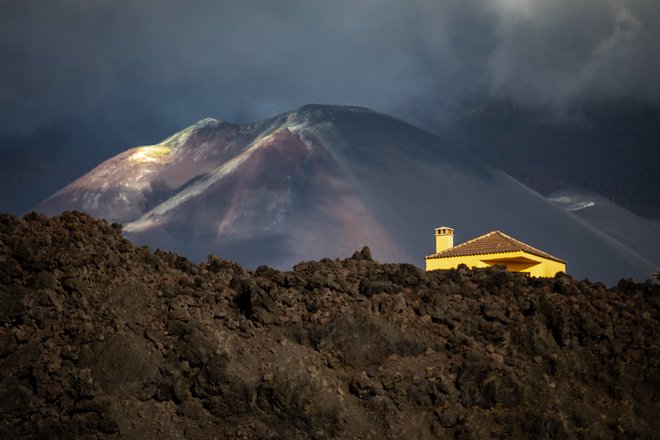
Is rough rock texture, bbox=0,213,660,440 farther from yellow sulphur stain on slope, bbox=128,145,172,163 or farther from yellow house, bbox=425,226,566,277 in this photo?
yellow sulphur stain on slope, bbox=128,145,172,163

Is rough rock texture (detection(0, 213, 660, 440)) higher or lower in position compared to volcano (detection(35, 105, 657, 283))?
lower

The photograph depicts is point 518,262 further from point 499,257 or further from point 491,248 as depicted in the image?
point 491,248

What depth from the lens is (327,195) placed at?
5044 centimetres

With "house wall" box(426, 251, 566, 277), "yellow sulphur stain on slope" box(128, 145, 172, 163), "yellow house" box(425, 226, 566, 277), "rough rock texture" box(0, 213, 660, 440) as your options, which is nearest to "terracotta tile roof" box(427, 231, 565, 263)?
"yellow house" box(425, 226, 566, 277)

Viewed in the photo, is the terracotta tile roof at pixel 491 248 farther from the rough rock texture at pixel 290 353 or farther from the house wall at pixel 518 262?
the rough rock texture at pixel 290 353

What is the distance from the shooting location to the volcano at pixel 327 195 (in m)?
47.2

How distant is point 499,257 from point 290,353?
15.2 m

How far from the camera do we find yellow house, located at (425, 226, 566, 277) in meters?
22.4

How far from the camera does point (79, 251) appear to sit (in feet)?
28.9

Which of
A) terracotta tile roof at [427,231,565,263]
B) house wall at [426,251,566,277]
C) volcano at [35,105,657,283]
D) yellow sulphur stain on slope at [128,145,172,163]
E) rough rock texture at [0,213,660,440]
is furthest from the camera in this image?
yellow sulphur stain on slope at [128,145,172,163]

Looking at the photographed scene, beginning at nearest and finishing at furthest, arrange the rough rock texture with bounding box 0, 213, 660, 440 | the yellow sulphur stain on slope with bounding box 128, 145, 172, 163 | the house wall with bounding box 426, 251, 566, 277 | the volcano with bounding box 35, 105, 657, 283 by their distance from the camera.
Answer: the rough rock texture with bounding box 0, 213, 660, 440, the house wall with bounding box 426, 251, 566, 277, the volcano with bounding box 35, 105, 657, 283, the yellow sulphur stain on slope with bounding box 128, 145, 172, 163

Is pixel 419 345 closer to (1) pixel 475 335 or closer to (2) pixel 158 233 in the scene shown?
(1) pixel 475 335

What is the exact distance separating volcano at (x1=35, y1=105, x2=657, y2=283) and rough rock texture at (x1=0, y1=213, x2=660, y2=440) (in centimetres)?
3347

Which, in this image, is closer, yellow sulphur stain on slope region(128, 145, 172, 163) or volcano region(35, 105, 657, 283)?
volcano region(35, 105, 657, 283)
